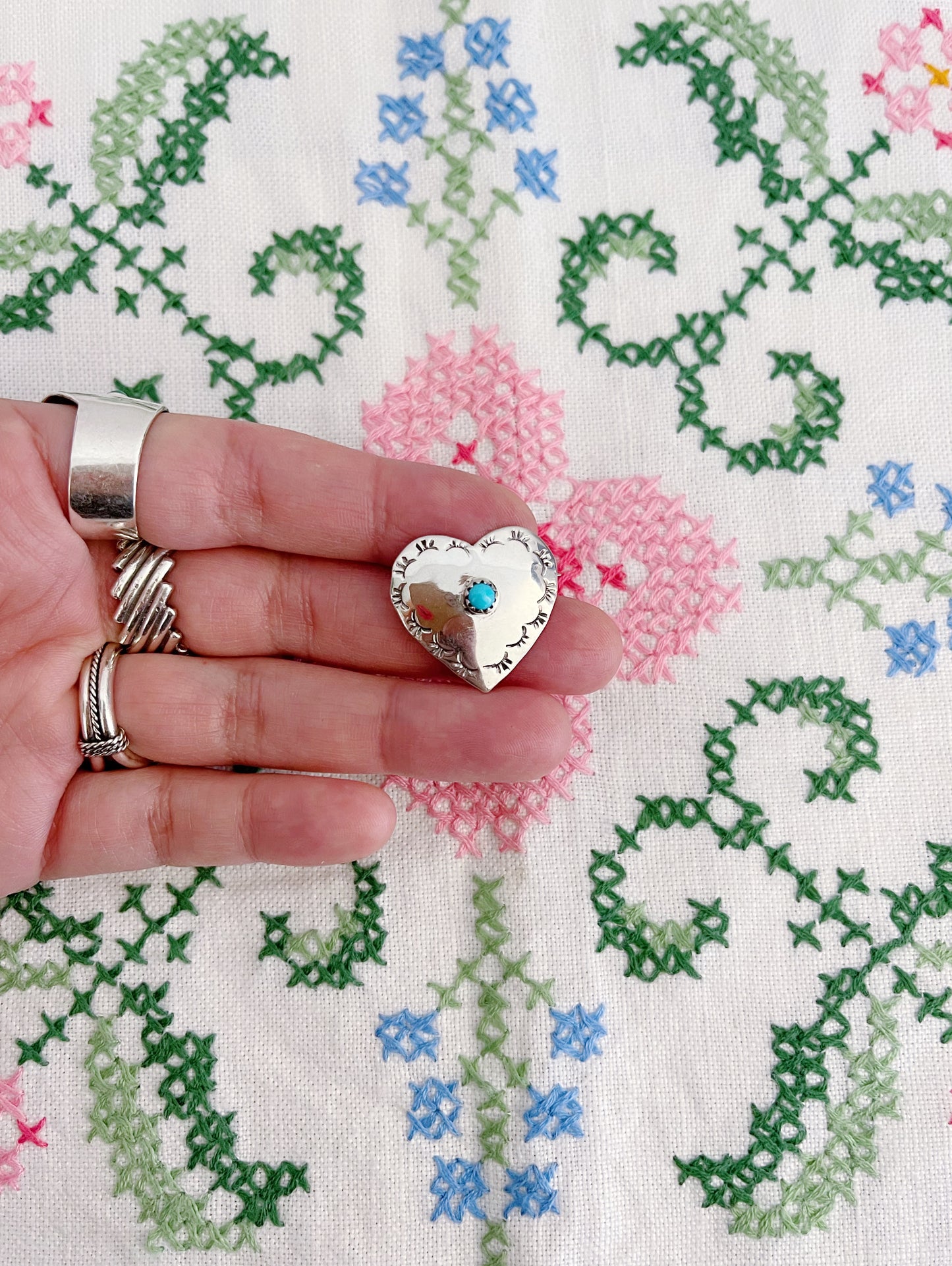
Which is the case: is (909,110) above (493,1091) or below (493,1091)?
above

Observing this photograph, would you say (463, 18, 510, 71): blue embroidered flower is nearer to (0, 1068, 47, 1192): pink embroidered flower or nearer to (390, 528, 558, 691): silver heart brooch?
(390, 528, 558, 691): silver heart brooch

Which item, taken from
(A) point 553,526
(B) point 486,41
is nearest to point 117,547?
(A) point 553,526

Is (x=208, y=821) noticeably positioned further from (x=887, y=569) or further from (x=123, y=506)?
(x=887, y=569)

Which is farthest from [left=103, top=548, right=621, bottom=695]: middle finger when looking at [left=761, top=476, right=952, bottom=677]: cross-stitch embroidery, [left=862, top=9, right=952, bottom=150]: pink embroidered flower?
[left=862, top=9, right=952, bottom=150]: pink embroidered flower

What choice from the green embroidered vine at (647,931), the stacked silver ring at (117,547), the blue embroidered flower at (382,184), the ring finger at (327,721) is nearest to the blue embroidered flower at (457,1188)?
the green embroidered vine at (647,931)

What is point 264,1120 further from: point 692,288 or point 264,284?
point 692,288
